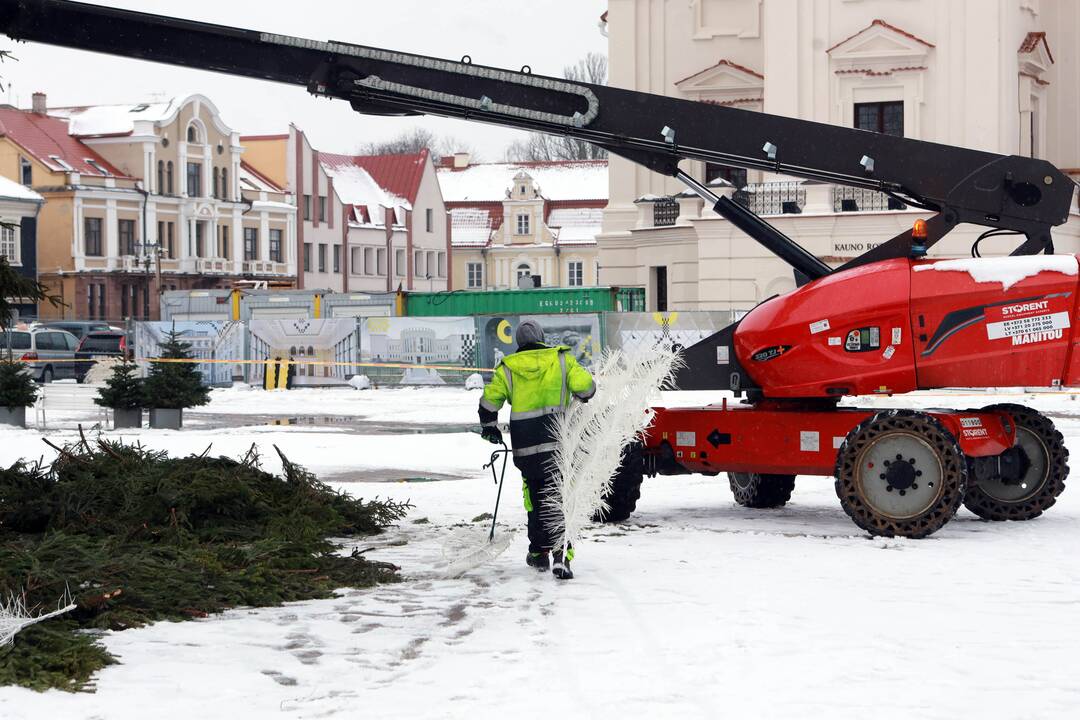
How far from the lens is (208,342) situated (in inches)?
1727

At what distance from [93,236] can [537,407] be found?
70.6 m

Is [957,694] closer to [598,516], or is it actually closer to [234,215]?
[598,516]

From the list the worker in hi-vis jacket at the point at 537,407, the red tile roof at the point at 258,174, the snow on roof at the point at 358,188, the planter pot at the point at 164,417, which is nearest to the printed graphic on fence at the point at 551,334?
the planter pot at the point at 164,417

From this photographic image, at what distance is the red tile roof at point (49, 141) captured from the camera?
255 ft

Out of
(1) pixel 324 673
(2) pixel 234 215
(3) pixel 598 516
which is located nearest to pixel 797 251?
(3) pixel 598 516

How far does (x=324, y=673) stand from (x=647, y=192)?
39.2 meters

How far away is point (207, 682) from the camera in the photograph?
789cm

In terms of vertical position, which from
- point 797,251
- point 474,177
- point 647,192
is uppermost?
point 474,177

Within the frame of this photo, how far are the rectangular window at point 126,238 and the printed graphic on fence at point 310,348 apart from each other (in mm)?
39247

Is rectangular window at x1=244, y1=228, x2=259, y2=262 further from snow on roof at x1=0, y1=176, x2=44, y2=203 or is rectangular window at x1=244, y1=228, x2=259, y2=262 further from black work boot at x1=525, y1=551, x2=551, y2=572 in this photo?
black work boot at x1=525, y1=551, x2=551, y2=572

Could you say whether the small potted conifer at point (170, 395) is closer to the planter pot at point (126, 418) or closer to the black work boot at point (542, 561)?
the planter pot at point (126, 418)

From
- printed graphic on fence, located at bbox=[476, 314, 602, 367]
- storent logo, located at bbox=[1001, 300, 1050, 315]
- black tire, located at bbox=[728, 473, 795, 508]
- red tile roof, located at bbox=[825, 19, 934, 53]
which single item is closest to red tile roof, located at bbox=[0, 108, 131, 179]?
printed graphic on fence, located at bbox=[476, 314, 602, 367]

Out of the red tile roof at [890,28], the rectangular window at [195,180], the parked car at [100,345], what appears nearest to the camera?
the red tile roof at [890,28]

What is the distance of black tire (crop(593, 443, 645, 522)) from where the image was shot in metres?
14.4
